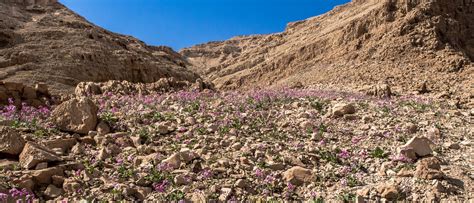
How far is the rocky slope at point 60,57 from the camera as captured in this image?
28.4 m

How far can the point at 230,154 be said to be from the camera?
7.87 meters

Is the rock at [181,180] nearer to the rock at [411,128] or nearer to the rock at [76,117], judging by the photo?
the rock at [76,117]

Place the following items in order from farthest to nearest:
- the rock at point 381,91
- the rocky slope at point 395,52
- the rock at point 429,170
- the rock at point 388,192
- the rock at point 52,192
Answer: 1. the rocky slope at point 395,52
2. the rock at point 381,91
3. the rock at point 429,170
4. the rock at point 388,192
5. the rock at point 52,192

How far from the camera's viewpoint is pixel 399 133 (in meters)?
9.47

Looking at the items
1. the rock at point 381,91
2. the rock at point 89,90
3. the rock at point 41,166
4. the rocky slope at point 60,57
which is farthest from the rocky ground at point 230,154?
the rocky slope at point 60,57

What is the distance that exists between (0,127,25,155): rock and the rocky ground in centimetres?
1

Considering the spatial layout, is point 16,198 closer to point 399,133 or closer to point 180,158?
→ point 180,158

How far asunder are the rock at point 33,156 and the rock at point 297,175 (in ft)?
11.7

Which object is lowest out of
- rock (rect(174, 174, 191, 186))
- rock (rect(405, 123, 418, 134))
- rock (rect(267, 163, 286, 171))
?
rock (rect(174, 174, 191, 186))

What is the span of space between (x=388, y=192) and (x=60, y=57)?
29.7m

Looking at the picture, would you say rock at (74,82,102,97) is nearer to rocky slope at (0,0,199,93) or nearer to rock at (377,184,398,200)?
rocky slope at (0,0,199,93)

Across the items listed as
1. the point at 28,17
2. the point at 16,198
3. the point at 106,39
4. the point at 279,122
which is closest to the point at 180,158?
the point at 16,198

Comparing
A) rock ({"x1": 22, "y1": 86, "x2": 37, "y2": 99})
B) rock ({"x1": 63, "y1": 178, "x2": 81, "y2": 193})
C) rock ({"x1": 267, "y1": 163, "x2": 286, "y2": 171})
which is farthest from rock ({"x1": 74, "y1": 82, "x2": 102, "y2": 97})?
rock ({"x1": 267, "y1": 163, "x2": 286, "y2": 171})

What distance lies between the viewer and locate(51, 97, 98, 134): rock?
8.66 m
